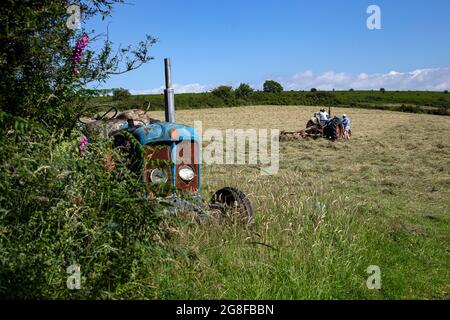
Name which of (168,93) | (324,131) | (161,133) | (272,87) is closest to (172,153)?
(161,133)

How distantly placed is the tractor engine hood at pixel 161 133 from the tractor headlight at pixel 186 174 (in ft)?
1.09

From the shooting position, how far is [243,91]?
5844 centimetres

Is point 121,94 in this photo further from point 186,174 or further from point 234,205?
point 234,205

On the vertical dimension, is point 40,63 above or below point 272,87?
below

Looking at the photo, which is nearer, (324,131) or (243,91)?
(324,131)

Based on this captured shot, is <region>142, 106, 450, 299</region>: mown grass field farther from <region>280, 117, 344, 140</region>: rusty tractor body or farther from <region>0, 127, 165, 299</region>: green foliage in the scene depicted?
<region>280, 117, 344, 140</region>: rusty tractor body

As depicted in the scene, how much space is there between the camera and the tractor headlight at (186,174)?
514 cm

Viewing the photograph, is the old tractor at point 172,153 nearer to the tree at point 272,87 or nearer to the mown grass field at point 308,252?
the mown grass field at point 308,252

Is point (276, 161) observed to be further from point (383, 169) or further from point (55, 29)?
point (55, 29)

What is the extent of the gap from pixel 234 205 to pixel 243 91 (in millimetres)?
54676

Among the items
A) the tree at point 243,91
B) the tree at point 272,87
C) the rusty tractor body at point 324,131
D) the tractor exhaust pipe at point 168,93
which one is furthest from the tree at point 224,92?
the tractor exhaust pipe at point 168,93

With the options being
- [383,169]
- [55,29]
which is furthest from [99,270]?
[383,169]
